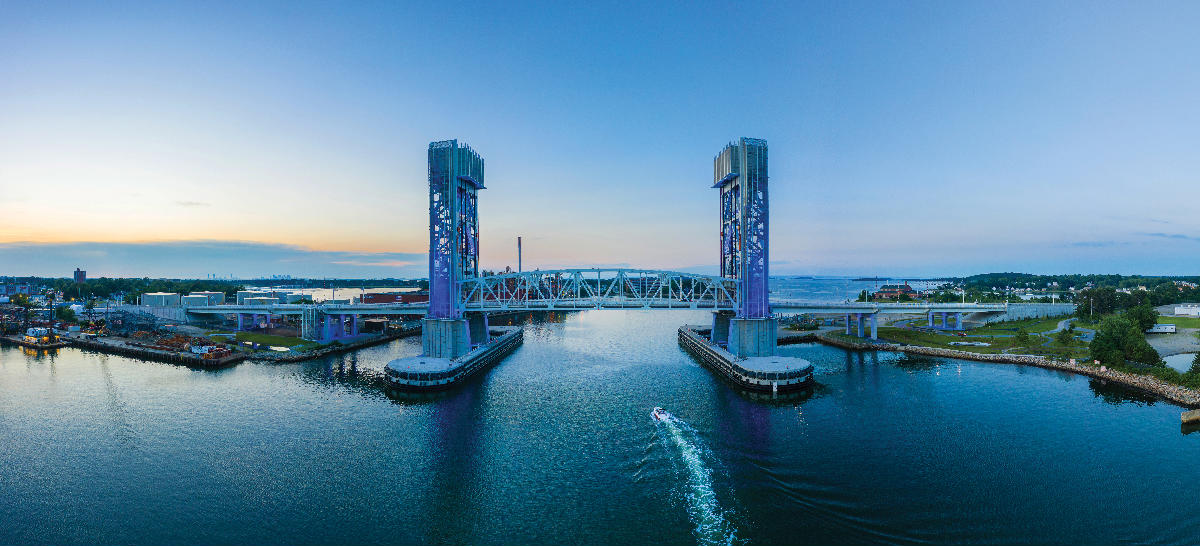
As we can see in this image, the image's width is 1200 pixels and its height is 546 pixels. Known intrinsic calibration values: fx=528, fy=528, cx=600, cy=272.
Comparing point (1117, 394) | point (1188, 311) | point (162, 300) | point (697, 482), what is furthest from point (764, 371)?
point (1188, 311)

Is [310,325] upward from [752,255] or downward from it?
downward

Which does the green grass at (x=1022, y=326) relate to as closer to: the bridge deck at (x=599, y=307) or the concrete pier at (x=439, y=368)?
the bridge deck at (x=599, y=307)

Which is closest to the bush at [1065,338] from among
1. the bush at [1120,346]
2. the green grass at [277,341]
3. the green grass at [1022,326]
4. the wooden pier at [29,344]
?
the green grass at [1022,326]

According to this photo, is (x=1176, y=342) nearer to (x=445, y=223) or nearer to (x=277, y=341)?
(x=445, y=223)

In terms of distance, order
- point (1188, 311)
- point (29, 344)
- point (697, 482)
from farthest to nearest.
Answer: point (1188, 311), point (29, 344), point (697, 482)

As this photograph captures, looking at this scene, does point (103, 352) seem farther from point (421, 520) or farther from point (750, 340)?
point (750, 340)
